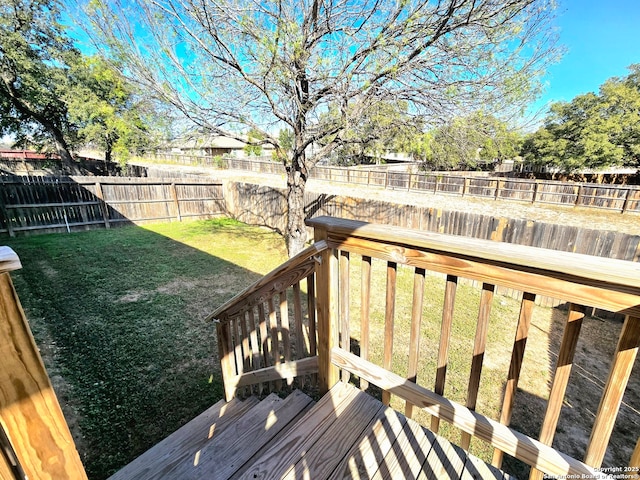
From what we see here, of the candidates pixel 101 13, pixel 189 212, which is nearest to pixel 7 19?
pixel 189 212

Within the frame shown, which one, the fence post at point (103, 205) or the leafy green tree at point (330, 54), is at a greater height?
the leafy green tree at point (330, 54)

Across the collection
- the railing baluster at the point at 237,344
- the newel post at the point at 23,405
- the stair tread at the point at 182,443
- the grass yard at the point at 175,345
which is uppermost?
the newel post at the point at 23,405

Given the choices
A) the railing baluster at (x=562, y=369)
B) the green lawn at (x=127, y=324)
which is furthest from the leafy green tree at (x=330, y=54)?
the railing baluster at (x=562, y=369)

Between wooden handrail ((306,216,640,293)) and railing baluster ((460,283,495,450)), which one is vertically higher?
wooden handrail ((306,216,640,293))

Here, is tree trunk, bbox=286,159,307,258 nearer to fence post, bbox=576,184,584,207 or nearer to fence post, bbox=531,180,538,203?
A: fence post, bbox=531,180,538,203

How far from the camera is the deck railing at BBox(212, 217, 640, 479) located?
0.92 metres

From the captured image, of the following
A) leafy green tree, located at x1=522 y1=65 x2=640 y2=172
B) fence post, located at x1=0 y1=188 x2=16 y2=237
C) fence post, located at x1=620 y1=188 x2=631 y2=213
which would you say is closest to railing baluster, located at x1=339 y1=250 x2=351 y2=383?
fence post, located at x1=0 y1=188 x2=16 y2=237

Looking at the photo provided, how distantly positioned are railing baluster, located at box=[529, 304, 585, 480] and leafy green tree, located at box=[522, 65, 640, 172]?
2204cm

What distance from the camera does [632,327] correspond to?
Answer: 2.89ft

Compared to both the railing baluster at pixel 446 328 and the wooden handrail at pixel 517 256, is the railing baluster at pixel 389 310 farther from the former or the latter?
the railing baluster at pixel 446 328

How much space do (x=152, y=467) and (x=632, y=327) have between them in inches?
102

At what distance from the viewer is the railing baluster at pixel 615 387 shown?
34.6 inches

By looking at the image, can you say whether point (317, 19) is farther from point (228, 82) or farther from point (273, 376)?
point (273, 376)

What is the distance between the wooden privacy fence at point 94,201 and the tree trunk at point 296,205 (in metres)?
5.81
